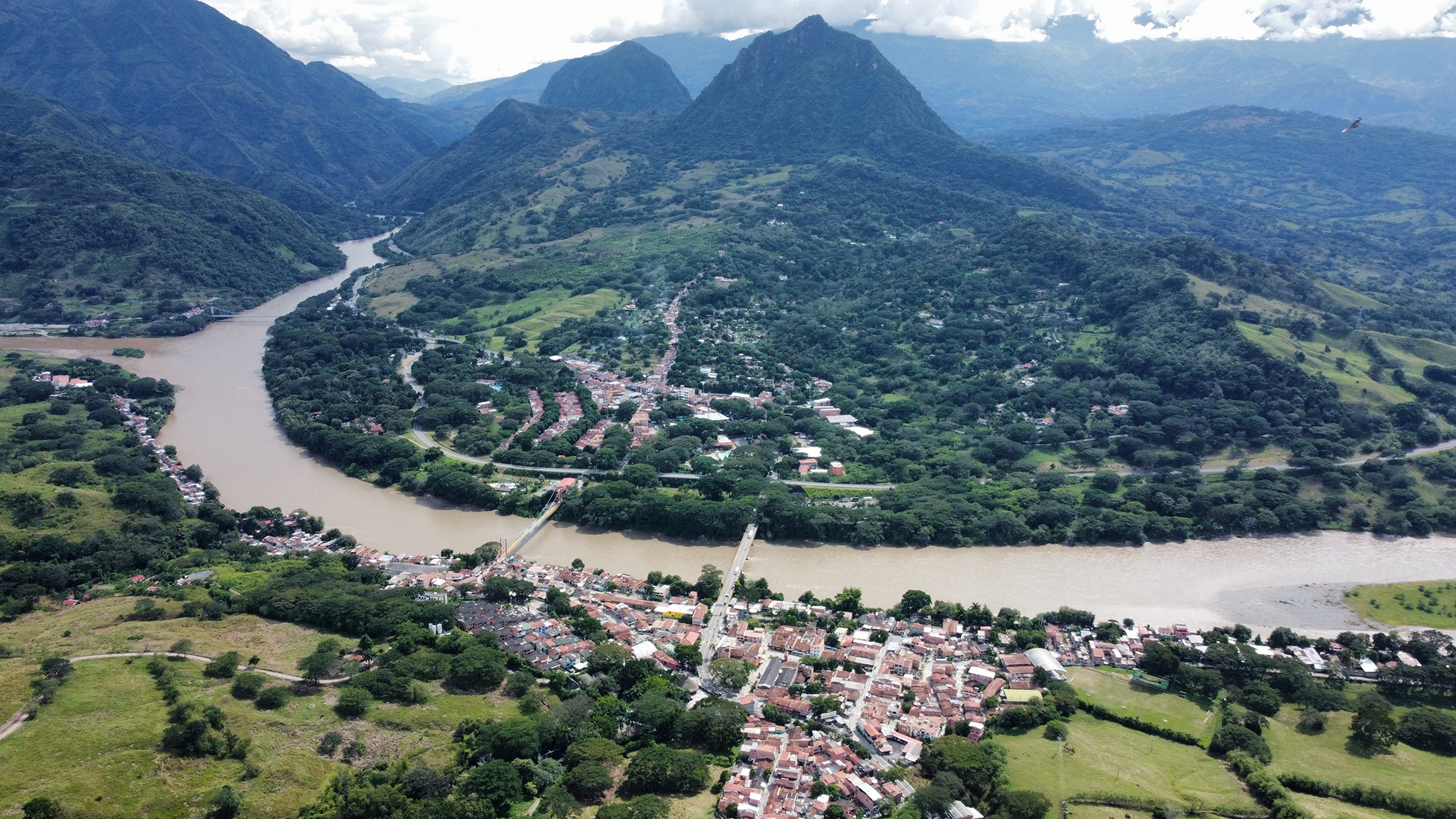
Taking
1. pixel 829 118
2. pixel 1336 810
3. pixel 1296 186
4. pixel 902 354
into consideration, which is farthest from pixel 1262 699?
pixel 1296 186

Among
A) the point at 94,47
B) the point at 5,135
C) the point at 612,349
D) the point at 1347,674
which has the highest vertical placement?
the point at 94,47

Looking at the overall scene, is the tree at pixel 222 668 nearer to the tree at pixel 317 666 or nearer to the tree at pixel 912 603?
the tree at pixel 317 666

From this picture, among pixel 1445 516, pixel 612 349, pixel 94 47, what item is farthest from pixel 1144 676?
pixel 94 47

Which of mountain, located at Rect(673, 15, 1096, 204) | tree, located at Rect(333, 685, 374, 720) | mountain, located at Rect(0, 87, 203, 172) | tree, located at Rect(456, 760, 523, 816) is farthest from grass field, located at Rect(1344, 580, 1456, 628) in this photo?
mountain, located at Rect(0, 87, 203, 172)

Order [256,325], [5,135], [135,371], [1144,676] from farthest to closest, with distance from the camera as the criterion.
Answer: [5,135]
[256,325]
[135,371]
[1144,676]

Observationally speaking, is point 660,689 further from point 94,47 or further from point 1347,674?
point 94,47

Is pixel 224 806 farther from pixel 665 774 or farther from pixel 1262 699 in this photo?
pixel 1262 699

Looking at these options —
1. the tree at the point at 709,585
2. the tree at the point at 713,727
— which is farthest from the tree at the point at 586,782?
the tree at the point at 709,585
